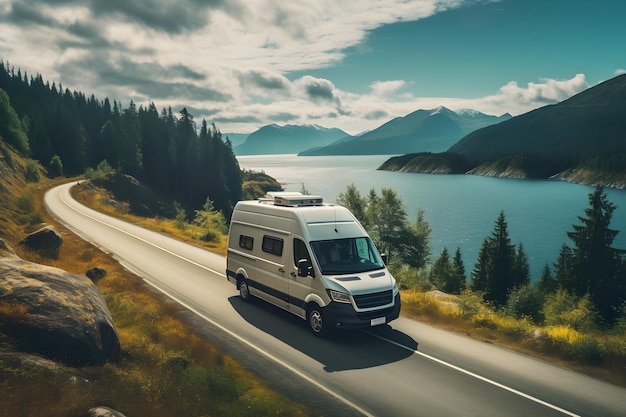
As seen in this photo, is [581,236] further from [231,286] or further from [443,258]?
[231,286]

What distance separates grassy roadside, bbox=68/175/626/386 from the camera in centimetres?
1112

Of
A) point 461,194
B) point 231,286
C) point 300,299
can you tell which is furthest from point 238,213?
point 461,194

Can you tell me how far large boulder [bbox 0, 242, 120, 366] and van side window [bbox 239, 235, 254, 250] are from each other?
6595 millimetres

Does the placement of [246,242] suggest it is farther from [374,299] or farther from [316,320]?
[374,299]

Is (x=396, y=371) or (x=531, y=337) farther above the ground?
(x=531, y=337)

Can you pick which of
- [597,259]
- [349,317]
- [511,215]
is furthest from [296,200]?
[511,215]

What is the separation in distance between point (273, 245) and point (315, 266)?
8.28 feet

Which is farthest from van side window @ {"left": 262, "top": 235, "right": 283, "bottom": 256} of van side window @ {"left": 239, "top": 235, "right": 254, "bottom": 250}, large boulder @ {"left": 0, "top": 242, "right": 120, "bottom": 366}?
large boulder @ {"left": 0, "top": 242, "right": 120, "bottom": 366}

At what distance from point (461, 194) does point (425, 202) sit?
2990 cm

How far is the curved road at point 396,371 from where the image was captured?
29.9ft

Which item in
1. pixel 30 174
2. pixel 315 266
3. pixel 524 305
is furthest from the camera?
pixel 30 174

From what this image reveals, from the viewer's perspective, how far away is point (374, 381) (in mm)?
10258

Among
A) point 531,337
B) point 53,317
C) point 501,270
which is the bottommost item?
point 501,270

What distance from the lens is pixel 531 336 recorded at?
510 inches
